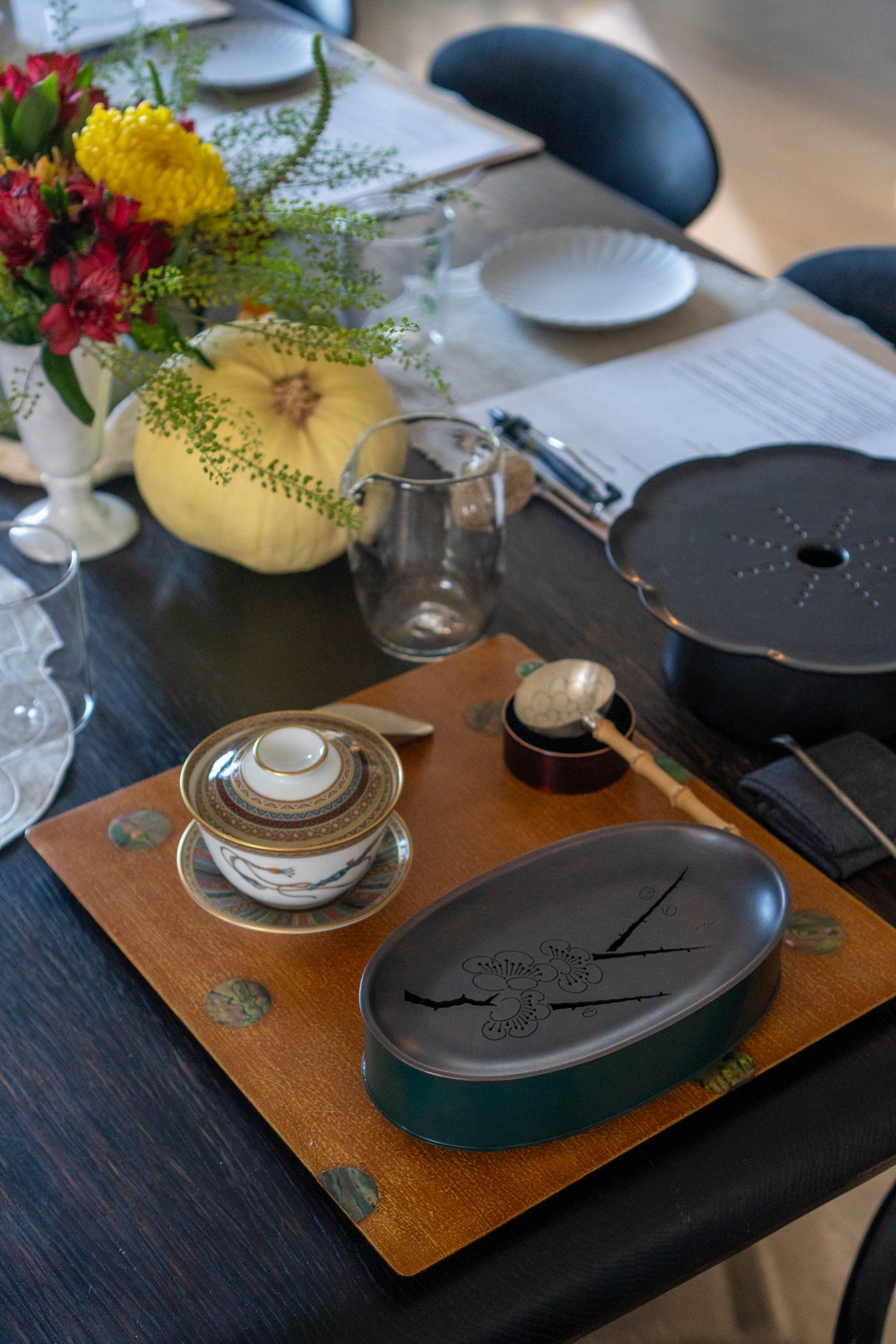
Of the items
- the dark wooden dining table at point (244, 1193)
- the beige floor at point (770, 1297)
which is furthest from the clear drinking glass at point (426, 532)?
the beige floor at point (770, 1297)

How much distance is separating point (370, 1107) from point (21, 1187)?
14 cm

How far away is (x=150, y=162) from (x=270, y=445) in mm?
179

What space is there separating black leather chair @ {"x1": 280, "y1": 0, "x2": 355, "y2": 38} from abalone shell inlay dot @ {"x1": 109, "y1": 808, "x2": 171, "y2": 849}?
1469mm

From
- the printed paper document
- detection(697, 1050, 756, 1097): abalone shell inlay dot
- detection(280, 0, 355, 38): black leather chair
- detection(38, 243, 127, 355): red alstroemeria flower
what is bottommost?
detection(697, 1050, 756, 1097): abalone shell inlay dot

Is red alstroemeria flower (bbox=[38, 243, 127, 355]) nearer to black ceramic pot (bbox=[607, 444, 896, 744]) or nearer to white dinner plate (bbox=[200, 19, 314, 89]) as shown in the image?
black ceramic pot (bbox=[607, 444, 896, 744])

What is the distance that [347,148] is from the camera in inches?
53.4

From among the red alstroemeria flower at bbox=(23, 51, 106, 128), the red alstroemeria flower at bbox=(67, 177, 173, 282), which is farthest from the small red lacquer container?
the red alstroemeria flower at bbox=(23, 51, 106, 128)

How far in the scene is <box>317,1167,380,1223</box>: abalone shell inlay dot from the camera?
0.47m

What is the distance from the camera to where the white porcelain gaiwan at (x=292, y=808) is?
54cm

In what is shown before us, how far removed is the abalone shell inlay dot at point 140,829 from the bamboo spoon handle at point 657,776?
233 mm

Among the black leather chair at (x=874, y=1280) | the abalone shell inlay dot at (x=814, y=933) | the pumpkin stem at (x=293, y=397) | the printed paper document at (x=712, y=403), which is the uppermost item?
the pumpkin stem at (x=293, y=397)

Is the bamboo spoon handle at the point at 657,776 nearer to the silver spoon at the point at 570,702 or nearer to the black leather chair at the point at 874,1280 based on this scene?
the silver spoon at the point at 570,702

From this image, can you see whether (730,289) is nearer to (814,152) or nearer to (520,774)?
(520,774)

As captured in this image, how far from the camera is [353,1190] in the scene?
479 mm
